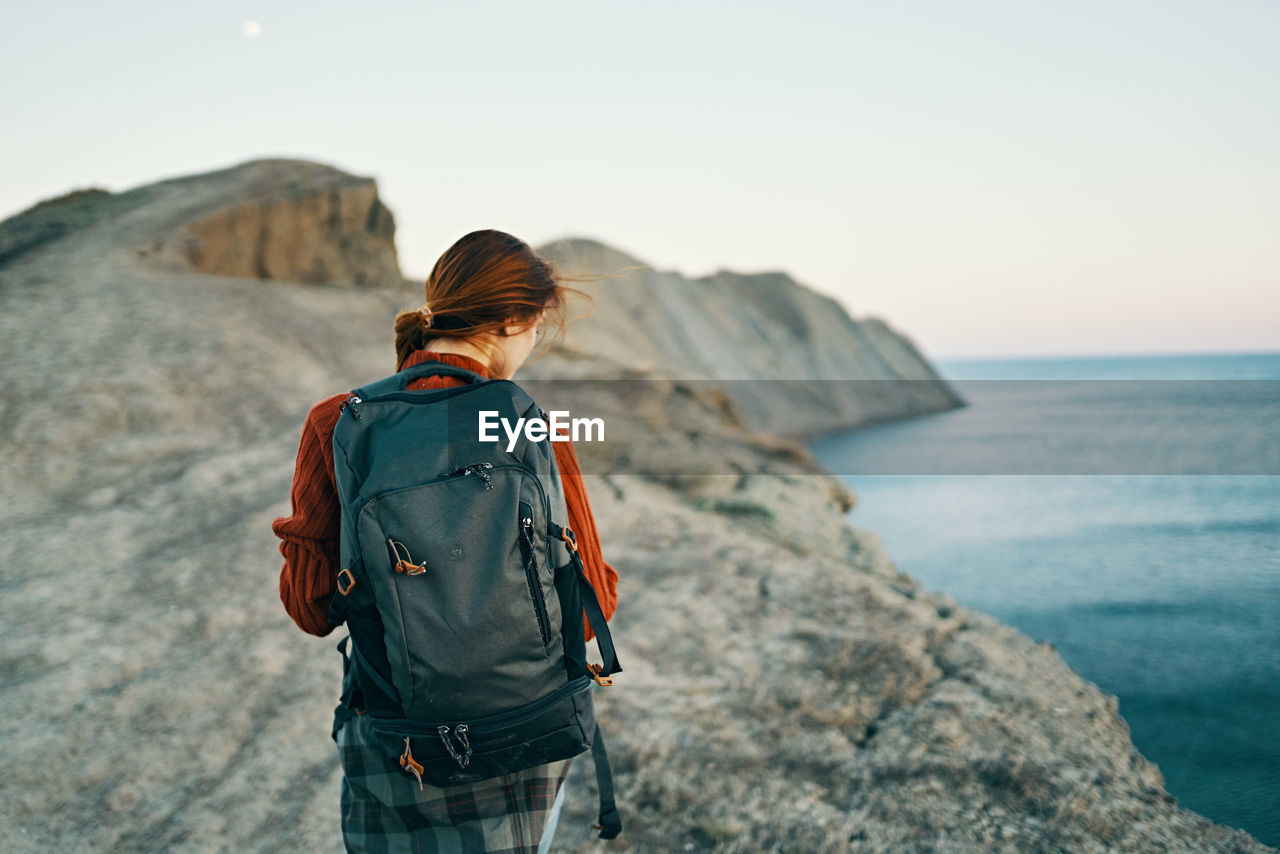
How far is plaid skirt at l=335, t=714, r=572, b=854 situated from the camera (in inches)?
58.6

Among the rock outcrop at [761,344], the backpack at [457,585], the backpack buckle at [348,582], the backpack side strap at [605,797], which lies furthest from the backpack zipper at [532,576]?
the rock outcrop at [761,344]

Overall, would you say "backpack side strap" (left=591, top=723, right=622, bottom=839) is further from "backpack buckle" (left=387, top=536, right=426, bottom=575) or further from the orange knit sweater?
"backpack buckle" (left=387, top=536, right=426, bottom=575)

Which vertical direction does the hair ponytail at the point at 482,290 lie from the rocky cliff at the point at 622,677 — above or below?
above

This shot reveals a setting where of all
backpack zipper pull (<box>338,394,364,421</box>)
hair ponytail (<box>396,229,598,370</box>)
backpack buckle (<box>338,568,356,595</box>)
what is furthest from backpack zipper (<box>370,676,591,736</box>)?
hair ponytail (<box>396,229,598,370</box>)

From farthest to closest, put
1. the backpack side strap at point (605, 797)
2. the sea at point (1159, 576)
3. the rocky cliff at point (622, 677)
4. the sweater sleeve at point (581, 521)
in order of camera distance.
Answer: the sea at point (1159, 576) → the rocky cliff at point (622, 677) → the backpack side strap at point (605, 797) → the sweater sleeve at point (581, 521)

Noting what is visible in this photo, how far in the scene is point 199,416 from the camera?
756 cm

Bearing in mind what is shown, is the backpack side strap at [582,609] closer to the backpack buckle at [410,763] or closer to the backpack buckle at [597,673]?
the backpack buckle at [597,673]

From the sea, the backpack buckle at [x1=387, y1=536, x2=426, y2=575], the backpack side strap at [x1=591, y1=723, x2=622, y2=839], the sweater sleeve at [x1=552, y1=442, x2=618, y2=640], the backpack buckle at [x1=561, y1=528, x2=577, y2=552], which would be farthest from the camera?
the sea

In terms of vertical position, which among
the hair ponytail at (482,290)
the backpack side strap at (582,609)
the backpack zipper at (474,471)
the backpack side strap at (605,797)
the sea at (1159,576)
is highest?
the hair ponytail at (482,290)

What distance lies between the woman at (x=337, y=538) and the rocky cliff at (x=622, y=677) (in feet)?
4.75

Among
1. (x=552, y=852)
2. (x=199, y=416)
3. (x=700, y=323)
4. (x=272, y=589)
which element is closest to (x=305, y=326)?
(x=199, y=416)

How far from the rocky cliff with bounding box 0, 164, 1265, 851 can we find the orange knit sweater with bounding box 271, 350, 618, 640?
1699mm

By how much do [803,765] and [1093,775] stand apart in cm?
109

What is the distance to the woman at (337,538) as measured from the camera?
150 centimetres
